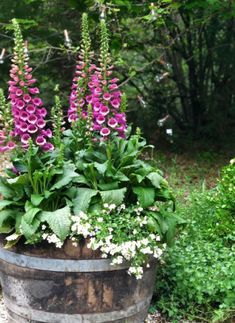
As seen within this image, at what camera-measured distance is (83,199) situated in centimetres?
296

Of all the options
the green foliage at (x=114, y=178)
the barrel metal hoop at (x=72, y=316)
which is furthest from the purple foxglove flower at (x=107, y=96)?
the barrel metal hoop at (x=72, y=316)

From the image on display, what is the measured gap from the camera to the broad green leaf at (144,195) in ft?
9.92

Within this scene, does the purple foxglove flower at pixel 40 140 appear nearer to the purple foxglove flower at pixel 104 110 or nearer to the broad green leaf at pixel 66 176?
the broad green leaf at pixel 66 176

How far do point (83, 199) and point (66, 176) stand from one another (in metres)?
0.17

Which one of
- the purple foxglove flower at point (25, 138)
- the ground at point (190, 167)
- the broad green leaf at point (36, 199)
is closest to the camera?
the broad green leaf at point (36, 199)

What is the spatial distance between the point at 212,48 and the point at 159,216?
525cm

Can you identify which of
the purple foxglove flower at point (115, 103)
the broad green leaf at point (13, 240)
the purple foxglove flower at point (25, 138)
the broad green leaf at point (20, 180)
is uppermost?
the purple foxglove flower at point (115, 103)

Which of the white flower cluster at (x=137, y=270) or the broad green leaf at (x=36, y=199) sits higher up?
the broad green leaf at (x=36, y=199)

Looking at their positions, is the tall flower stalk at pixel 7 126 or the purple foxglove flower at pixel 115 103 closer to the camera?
the tall flower stalk at pixel 7 126

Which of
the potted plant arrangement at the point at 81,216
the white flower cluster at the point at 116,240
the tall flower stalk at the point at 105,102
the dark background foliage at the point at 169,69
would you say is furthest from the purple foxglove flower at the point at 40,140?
the dark background foliage at the point at 169,69

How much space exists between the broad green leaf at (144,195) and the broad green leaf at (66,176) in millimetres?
380

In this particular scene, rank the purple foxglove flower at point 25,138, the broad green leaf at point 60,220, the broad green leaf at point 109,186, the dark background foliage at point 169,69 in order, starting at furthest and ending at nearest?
the dark background foliage at point 169,69
the purple foxglove flower at point 25,138
the broad green leaf at point 109,186
the broad green leaf at point 60,220

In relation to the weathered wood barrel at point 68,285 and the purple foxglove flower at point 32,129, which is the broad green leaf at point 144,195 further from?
the purple foxglove flower at point 32,129

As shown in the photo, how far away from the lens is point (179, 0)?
19.1ft
